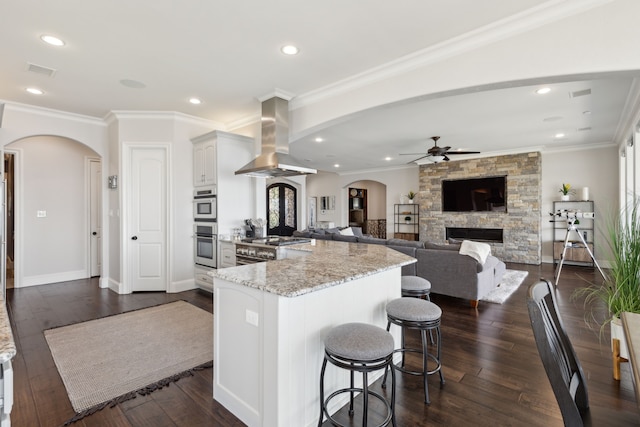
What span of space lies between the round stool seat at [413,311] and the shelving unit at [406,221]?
25.9ft

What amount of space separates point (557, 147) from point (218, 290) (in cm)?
841

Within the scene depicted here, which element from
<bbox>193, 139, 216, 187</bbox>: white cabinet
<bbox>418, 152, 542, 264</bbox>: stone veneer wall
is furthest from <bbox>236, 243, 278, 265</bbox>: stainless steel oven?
<bbox>418, 152, 542, 264</bbox>: stone veneer wall

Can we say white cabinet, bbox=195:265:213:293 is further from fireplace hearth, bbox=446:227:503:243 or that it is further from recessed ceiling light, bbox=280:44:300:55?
fireplace hearth, bbox=446:227:503:243

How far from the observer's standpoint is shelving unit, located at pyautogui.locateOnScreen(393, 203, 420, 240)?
32.8 feet

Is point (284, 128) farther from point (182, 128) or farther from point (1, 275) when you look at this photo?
point (1, 275)

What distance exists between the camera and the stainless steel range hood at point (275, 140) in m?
4.05

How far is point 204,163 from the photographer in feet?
16.4

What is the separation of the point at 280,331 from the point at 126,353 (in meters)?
2.05

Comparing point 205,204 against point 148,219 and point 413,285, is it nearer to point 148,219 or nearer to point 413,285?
point 148,219

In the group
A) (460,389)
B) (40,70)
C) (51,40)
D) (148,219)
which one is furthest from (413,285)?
(40,70)

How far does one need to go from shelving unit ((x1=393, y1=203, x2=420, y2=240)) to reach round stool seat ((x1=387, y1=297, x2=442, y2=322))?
7908 millimetres

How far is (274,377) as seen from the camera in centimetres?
168

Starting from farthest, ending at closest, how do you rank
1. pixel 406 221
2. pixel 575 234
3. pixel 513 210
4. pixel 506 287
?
pixel 406 221, pixel 513 210, pixel 575 234, pixel 506 287

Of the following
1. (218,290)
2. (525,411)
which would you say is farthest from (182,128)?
Result: (525,411)
